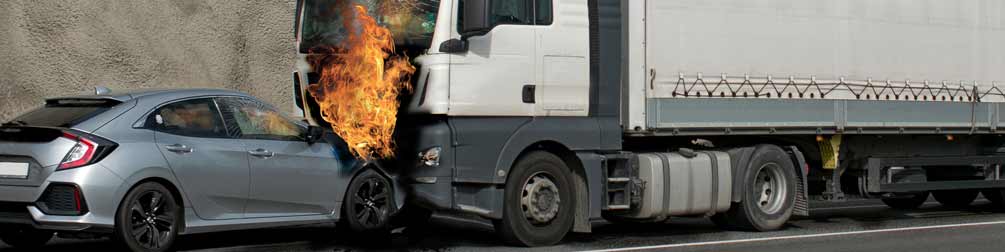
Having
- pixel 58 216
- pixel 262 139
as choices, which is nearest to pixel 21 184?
pixel 58 216

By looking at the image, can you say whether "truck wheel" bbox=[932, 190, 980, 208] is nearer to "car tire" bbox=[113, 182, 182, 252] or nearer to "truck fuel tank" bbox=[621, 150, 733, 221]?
"truck fuel tank" bbox=[621, 150, 733, 221]

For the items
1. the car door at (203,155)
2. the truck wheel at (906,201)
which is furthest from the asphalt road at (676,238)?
the truck wheel at (906,201)

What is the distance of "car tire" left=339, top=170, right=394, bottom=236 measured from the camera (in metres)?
12.0

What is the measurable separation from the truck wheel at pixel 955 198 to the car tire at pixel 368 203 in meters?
9.52

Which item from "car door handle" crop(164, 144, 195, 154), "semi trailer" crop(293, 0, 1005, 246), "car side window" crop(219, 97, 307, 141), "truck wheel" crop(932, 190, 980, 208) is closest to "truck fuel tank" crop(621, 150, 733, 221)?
"semi trailer" crop(293, 0, 1005, 246)

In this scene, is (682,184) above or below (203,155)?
below

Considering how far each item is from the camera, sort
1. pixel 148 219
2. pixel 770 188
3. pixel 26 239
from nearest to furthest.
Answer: pixel 148 219 < pixel 26 239 < pixel 770 188

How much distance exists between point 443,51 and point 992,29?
844cm

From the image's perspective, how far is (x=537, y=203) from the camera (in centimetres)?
1198

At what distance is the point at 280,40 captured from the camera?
89.7 ft

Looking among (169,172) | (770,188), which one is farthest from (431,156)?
(770,188)

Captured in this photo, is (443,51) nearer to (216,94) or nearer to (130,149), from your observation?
(216,94)

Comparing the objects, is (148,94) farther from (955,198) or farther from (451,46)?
(955,198)

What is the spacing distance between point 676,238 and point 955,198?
23.7 ft
